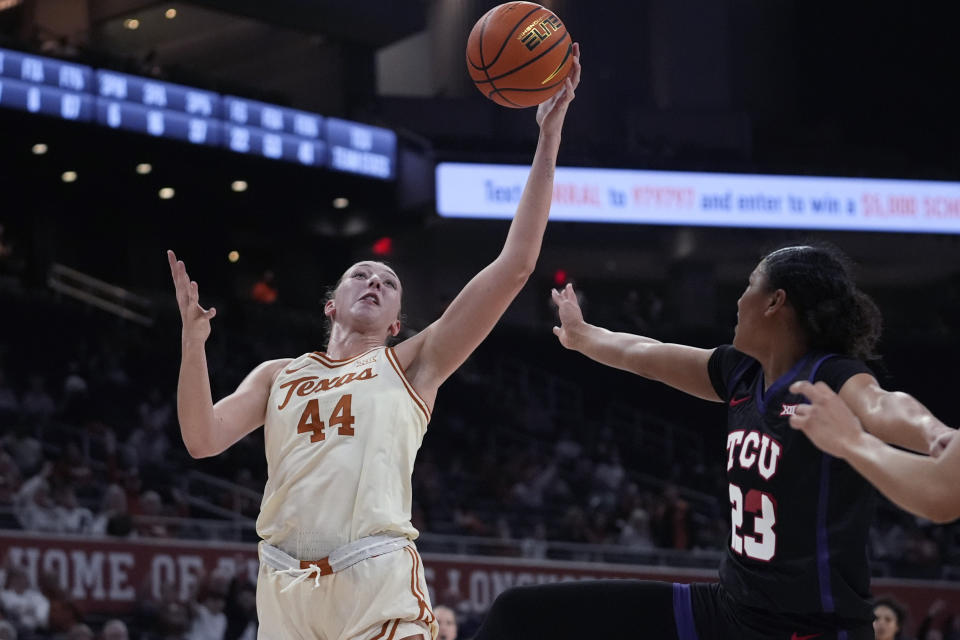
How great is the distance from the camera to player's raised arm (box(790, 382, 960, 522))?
2.68 metres

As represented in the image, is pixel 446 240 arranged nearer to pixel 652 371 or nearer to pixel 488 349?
pixel 488 349

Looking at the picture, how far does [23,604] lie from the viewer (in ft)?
34.0

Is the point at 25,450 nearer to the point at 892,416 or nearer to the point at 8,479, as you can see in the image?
the point at 8,479

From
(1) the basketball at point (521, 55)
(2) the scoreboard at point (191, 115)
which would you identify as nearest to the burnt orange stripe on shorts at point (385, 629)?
(1) the basketball at point (521, 55)

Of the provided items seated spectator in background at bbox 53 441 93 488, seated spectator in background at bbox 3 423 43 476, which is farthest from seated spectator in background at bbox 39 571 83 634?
seated spectator in background at bbox 3 423 43 476

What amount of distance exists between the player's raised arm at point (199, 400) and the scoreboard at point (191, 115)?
13013mm

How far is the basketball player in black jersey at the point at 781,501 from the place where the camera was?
3158 mm

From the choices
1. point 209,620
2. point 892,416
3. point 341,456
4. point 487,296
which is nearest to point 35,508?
point 209,620

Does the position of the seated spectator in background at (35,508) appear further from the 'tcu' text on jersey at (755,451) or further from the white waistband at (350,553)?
the 'tcu' text on jersey at (755,451)

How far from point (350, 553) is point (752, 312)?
137 cm

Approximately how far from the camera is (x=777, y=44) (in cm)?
2755

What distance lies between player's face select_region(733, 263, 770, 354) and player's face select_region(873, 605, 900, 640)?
4.12 metres

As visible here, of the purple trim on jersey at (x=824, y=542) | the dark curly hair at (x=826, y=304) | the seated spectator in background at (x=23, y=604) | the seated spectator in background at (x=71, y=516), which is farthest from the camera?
the seated spectator in background at (x=71, y=516)

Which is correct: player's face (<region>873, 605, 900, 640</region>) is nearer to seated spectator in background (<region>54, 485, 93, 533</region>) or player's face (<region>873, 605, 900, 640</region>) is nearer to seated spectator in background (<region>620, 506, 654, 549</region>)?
seated spectator in background (<region>54, 485, 93, 533</region>)
